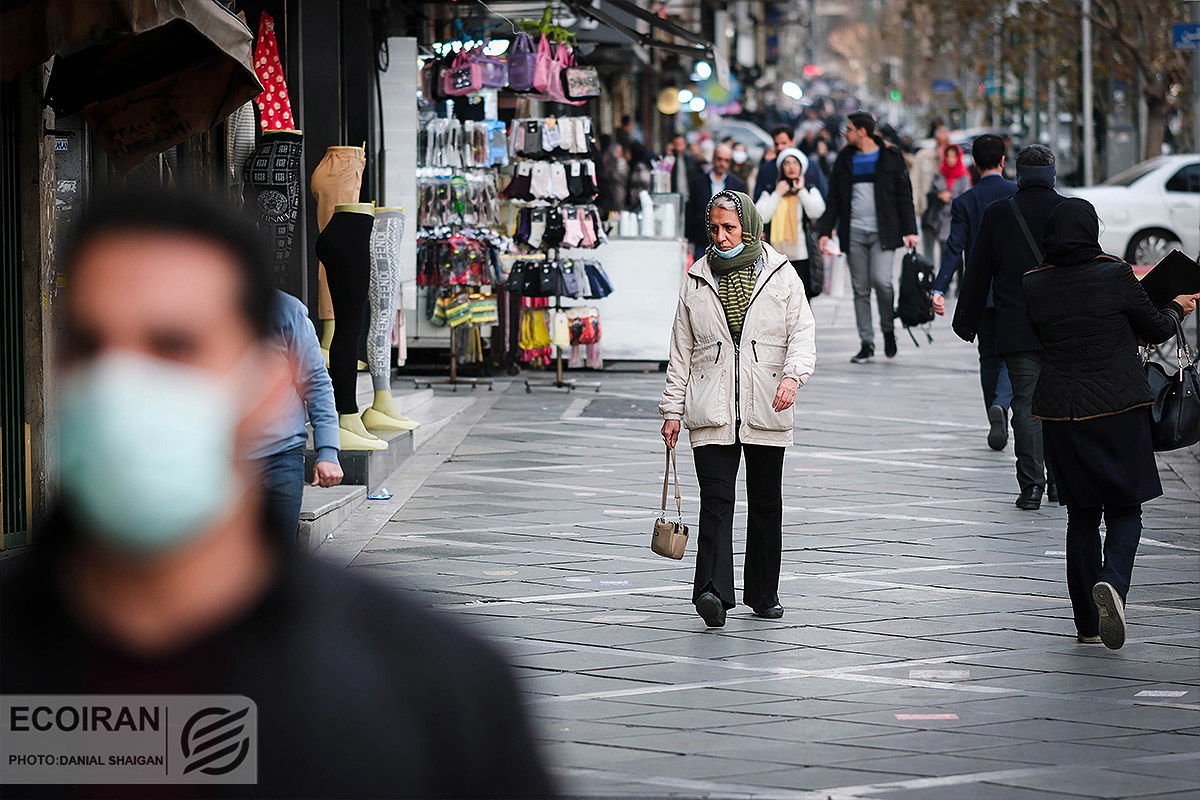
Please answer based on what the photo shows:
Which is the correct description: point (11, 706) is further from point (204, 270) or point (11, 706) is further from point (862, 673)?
point (862, 673)

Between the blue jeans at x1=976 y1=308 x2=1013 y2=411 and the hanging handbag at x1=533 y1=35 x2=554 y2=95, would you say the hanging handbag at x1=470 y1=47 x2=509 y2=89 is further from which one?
the blue jeans at x1=976 y1=308 x2=1013 y2=411

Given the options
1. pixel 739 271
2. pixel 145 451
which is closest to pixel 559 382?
pixel 739 271

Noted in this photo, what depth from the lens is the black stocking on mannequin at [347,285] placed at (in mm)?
10219

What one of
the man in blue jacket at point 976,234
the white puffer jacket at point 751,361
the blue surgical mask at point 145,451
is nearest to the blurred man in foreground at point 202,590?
the blue surgical mask at point 145,451

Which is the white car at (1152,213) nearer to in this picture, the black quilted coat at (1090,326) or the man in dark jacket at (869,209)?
the man in dark jacket at (869,209)

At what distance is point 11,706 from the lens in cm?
161

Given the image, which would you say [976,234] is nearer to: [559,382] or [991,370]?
[991,370]

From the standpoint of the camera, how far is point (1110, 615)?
6.61 meters

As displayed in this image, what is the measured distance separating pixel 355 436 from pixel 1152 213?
1630cm

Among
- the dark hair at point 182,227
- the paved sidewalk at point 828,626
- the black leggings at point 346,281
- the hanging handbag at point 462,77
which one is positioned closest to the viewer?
the dark hair at point 182,227

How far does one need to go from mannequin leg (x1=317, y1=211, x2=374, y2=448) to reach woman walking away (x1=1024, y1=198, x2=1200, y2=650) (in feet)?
14.3

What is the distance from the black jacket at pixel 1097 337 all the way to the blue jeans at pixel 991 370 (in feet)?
11.4

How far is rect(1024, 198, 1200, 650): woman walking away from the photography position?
686cm

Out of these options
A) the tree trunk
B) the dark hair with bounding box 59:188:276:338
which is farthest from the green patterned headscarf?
the tree trunk
